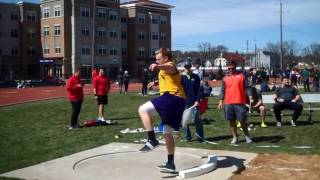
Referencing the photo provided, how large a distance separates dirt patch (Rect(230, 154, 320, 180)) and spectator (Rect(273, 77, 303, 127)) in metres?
4.64

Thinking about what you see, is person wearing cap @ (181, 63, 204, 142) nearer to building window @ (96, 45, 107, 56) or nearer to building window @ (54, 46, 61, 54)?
building window @ (54, 46, 61, 54)

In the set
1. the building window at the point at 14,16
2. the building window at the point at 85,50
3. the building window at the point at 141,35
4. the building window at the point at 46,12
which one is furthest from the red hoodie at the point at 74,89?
the building window at the point at 141,35

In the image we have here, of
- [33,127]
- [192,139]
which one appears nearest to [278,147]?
[192,139]

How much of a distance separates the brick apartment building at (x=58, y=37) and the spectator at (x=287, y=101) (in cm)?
5914

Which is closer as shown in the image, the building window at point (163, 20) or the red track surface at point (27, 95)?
the red track surface at point (27, 95)

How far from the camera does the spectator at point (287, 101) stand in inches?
529

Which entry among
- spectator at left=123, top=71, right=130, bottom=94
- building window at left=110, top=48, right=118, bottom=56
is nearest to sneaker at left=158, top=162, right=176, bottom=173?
spectator at left=123, top=71, right=130, bottom=94

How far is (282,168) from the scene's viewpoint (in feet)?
25.7

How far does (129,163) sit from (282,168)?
2.58 meters

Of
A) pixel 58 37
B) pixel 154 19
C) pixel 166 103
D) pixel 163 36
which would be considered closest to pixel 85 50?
pixel 58 37

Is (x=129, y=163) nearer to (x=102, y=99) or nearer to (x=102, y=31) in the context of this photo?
(x=102, y=99)

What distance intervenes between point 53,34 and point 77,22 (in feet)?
13.7

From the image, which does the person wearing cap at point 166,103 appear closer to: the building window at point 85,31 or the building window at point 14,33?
the building window at point 85,31

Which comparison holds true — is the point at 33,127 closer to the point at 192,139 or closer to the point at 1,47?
the point at 192,139
